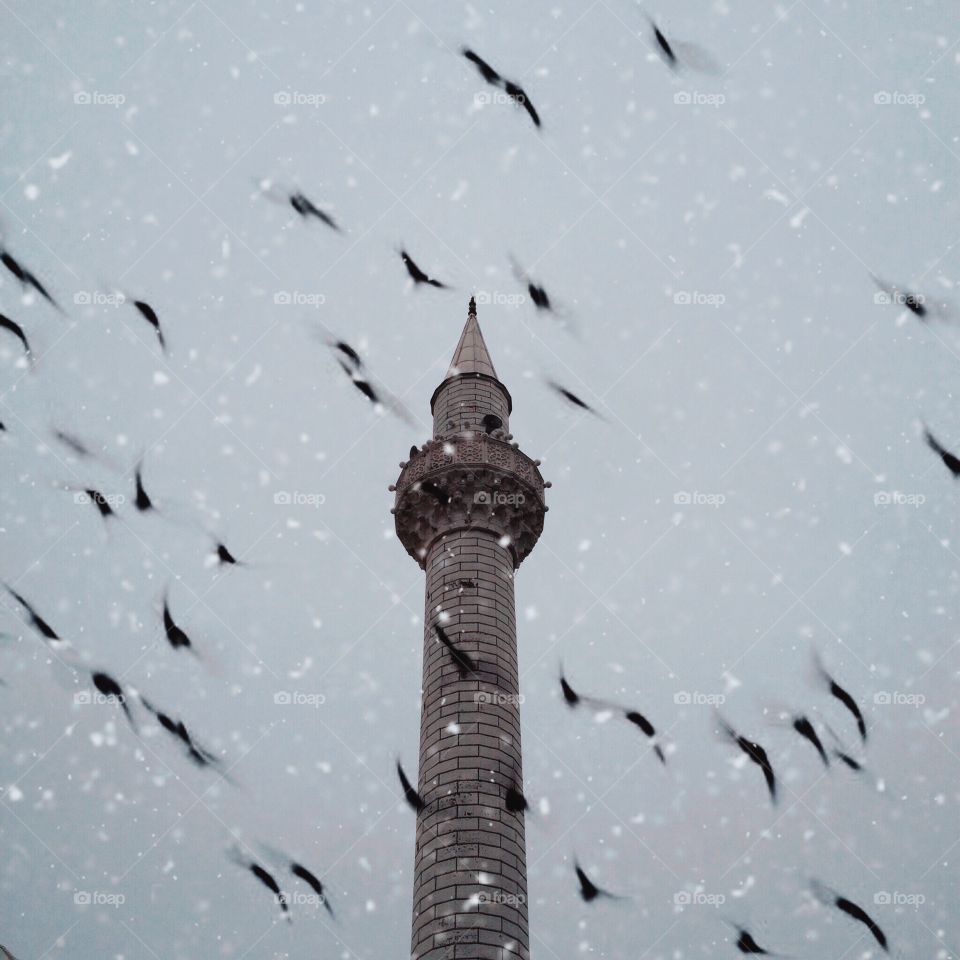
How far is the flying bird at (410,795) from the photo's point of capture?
59.9 feet

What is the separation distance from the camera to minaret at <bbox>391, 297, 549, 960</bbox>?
16.7 metres

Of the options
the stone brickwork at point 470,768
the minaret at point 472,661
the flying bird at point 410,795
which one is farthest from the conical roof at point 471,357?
the flying bird at point 410,795

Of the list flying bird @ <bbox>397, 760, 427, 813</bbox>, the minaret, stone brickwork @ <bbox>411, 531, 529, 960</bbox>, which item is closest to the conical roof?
the minaret

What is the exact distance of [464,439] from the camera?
22.6 metres

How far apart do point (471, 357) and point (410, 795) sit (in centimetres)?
1042

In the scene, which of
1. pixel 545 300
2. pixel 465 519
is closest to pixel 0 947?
pixel 465 519

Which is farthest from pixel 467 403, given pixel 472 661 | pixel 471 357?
pixel 472 661

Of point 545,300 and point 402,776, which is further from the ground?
point 545,300

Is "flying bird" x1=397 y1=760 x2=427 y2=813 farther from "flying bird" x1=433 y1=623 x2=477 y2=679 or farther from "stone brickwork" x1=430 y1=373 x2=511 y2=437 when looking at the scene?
"stone brickwork" x1=430 y1=373 x2=511 y2=437

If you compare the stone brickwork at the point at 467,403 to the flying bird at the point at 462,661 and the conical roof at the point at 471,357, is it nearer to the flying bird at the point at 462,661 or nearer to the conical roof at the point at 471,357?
the conical roof at the point at 471,357

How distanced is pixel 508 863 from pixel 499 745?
6.51 ft

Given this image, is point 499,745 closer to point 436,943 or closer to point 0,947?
point 436,943

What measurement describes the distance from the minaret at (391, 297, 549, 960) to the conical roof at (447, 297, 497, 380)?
0.04m

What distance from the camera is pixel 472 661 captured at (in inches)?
762
